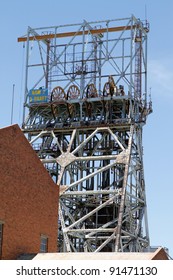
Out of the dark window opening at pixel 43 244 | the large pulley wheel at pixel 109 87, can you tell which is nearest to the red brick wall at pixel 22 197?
the dark window opening at pixel 43 244

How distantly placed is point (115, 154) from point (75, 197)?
5.87m

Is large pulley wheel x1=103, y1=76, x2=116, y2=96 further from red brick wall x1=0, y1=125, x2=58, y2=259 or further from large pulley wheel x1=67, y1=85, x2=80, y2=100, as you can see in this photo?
red brick wall x1=0, y1=125, x2=58, y2=259

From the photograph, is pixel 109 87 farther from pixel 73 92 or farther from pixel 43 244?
pixel 43 244

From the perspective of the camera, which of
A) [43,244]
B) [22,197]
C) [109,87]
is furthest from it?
[109,87]

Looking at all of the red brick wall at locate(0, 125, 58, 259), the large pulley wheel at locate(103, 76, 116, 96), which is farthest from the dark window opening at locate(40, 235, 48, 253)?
the large pulley wheel at locate(103, 76, 116, 96)

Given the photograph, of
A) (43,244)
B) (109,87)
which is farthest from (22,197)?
(109,87)

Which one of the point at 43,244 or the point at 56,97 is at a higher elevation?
the point at 56,97

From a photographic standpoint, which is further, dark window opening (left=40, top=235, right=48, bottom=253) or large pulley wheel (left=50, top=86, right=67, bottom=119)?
large pulley wheel (left=50, top=86, right=67, bottom=119)

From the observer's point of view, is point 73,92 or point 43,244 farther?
point 73,92

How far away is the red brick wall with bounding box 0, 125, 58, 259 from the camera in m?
36.0

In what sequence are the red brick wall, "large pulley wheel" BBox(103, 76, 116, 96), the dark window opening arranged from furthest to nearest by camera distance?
"large pulley wheel" BBox(103, 76, 116, 96), the dark window opening, the red brick wall

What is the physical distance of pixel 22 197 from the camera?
124 ft

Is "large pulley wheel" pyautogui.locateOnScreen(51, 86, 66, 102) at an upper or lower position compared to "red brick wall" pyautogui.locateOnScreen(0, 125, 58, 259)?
upper
